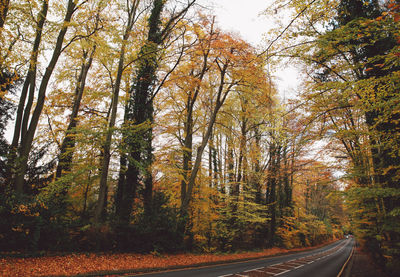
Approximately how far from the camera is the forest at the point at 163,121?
6.72 meters

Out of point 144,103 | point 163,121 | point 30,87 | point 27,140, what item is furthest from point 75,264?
point 163,121

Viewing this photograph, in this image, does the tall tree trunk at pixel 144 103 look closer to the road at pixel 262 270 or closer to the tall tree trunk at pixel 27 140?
the tall tree trunk at pixel 27 140

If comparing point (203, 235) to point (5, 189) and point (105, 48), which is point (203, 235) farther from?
point (105, 48)

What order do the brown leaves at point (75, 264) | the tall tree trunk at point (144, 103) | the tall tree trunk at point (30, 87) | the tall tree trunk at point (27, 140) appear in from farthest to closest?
1. the tall tree trunk at point (144, 103)
2. the tall tree trunk at point (30, 87)
3. the tall tree trunk at point (27, 140)
4. the brown leaves at point (75, 264)

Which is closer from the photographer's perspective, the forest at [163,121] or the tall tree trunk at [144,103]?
the forest at [163,121]

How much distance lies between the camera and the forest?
672cm

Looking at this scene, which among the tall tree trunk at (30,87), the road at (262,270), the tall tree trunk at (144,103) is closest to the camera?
the road at (262,270)

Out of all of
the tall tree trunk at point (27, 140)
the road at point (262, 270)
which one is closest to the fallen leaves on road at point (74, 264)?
the road at point (262, 270)

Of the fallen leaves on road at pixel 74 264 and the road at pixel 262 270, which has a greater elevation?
the fallen leaves on road at pixel 74 264

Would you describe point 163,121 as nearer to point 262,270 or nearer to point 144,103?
point 144,103

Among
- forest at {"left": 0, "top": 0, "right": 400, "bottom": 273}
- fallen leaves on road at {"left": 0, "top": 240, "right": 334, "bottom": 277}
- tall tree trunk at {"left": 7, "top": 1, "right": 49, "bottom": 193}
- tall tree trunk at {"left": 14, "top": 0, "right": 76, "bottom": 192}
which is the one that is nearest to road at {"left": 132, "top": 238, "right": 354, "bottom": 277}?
fallen leaves on road at {"left": 0, "top": 240, "right": 334, "bottom": 277}

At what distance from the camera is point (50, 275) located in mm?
5859

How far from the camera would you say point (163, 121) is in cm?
1623

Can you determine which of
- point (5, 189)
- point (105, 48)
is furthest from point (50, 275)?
point (105, 48)
